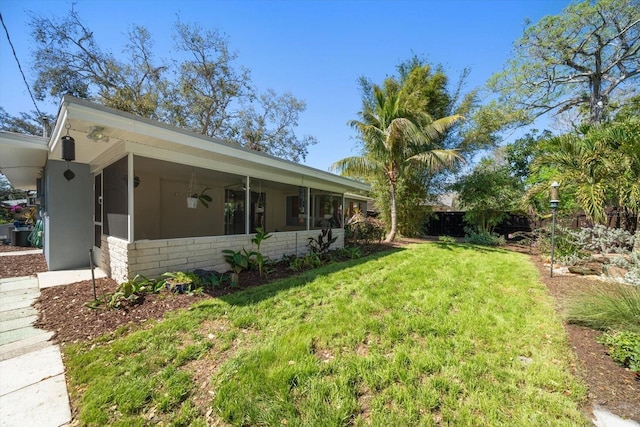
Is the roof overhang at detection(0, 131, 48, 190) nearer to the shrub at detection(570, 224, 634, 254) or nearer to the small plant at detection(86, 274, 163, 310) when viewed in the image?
the small plant at detection(86, 274, 163, 310)

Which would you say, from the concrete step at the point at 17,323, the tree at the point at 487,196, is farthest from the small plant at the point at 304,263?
the tree at the point at 487,196

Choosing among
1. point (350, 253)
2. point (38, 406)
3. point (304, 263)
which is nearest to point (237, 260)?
point (304, 263)

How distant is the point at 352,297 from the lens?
415 centimetres

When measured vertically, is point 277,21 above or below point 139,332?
above

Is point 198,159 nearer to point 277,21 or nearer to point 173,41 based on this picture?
point 277,21

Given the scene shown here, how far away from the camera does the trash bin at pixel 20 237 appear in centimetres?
902

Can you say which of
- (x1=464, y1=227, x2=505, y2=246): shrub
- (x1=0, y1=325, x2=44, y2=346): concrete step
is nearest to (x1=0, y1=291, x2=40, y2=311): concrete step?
(x1=0, y1=325, x2=44, y2=346): concrete step

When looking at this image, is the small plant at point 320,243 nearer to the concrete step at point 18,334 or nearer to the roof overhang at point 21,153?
A: the concrete step at point 18,334

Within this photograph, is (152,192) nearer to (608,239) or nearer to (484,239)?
(608,239)

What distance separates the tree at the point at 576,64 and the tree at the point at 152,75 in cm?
1491

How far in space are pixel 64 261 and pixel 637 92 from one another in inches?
939

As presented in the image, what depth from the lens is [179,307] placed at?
357 centimetres

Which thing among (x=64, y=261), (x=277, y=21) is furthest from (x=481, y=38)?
(x=64, y=261)

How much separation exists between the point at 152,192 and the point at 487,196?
13.1 meters
